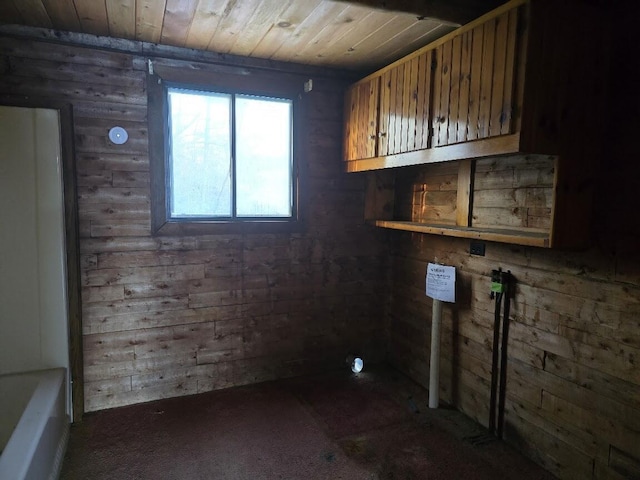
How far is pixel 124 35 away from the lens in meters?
2.50

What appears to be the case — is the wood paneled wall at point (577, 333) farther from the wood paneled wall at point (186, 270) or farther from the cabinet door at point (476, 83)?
the wood paneled wall at point (186, 270)

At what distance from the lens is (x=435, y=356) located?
275cm

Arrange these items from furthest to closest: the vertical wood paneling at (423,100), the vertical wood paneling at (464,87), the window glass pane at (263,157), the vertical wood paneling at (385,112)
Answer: the window glass pane at (263,157), the vertical wood paneling at (385,112), the vertical wood paneling at (423,100), the vertical wood paneling at (464,87)

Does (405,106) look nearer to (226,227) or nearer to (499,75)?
(499,75)

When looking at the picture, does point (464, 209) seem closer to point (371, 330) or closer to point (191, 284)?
point (371, 330)

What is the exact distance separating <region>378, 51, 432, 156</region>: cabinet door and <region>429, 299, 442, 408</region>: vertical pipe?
112cm

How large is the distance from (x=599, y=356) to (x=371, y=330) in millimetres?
1847

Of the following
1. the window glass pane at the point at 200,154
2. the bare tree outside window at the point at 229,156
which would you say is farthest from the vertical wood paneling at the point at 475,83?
the window glass pane at the point at 200,154

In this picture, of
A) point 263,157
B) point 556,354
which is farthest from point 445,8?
point 556,354

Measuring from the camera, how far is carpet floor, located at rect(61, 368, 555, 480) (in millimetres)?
2135

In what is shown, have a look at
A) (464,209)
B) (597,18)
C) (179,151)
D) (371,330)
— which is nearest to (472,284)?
(464,209)

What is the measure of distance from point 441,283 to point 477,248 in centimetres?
37

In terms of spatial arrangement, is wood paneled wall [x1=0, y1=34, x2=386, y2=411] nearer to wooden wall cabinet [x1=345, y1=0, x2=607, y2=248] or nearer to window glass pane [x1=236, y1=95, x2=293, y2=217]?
window glass pane [x1=236, y1=95, x2=293, y2=217]

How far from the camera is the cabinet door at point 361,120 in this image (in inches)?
111
